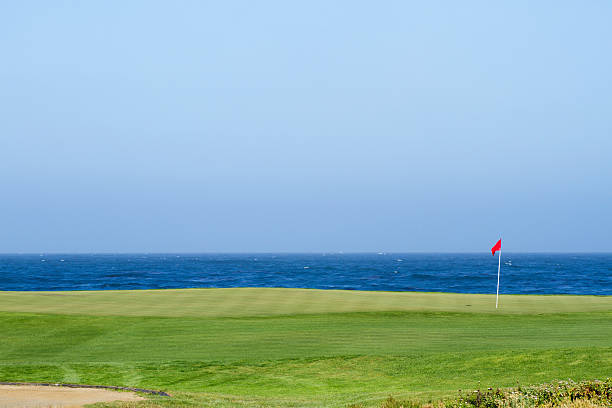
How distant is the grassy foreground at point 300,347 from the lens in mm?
13117

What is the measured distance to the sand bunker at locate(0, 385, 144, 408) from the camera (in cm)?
1043

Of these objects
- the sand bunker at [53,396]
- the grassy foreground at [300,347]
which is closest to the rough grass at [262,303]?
the grassy foreground at [300,347]

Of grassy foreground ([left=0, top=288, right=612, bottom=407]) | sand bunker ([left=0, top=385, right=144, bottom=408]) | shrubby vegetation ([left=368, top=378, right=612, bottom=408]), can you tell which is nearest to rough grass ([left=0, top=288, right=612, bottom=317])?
grassy foreground ([left=0, top=288, right=612, bottom=407])

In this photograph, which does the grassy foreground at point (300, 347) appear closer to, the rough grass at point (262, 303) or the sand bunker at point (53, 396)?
the rough grass at point (262, 303)

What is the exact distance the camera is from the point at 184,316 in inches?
885

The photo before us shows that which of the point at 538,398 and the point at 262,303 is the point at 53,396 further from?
the point at 262,303

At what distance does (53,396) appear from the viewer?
435 inches

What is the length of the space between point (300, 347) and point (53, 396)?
7.17 m

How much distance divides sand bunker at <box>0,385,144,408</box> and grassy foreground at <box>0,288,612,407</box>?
1172 millimetres

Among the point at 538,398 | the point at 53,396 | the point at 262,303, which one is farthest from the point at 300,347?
the point at 262,303

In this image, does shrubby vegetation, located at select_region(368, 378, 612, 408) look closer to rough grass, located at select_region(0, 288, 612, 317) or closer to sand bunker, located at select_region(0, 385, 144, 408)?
sand bunker, located at select_region(0, 385, 144, 408)

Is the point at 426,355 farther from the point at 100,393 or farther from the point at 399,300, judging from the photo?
the point at 399,300

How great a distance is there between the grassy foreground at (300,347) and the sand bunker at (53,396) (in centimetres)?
117

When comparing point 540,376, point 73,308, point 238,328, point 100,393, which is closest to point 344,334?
point 238,328
